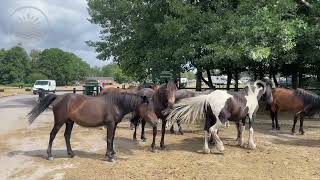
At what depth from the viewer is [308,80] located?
32.2 meters

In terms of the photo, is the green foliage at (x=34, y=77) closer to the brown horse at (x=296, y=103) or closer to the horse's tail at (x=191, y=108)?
the brown horse at (x=296, y=103)

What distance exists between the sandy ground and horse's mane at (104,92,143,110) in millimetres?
1296

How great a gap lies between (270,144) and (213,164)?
11.0 feet

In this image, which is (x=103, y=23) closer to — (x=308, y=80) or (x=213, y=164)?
(x=308, y=80)

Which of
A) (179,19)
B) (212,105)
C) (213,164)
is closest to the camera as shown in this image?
(213,164)

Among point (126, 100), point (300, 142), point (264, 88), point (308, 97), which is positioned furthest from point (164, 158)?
point (308, 97)

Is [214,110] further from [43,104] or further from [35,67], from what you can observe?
[35,67]

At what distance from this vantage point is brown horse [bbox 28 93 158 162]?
9.84 m

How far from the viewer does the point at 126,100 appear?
32.8 feet

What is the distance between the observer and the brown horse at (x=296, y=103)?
45.8 feet

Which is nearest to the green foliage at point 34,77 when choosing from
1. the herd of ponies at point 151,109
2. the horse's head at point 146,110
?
the herd of ponies at point 151,109

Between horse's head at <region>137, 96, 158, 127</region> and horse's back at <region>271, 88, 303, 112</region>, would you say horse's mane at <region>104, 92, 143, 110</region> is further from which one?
horse's back at <region>271, 88, 303, 112</region>

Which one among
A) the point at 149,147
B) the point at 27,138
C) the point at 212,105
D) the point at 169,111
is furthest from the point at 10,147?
the point at 212,105

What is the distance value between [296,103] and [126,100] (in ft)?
23.4
